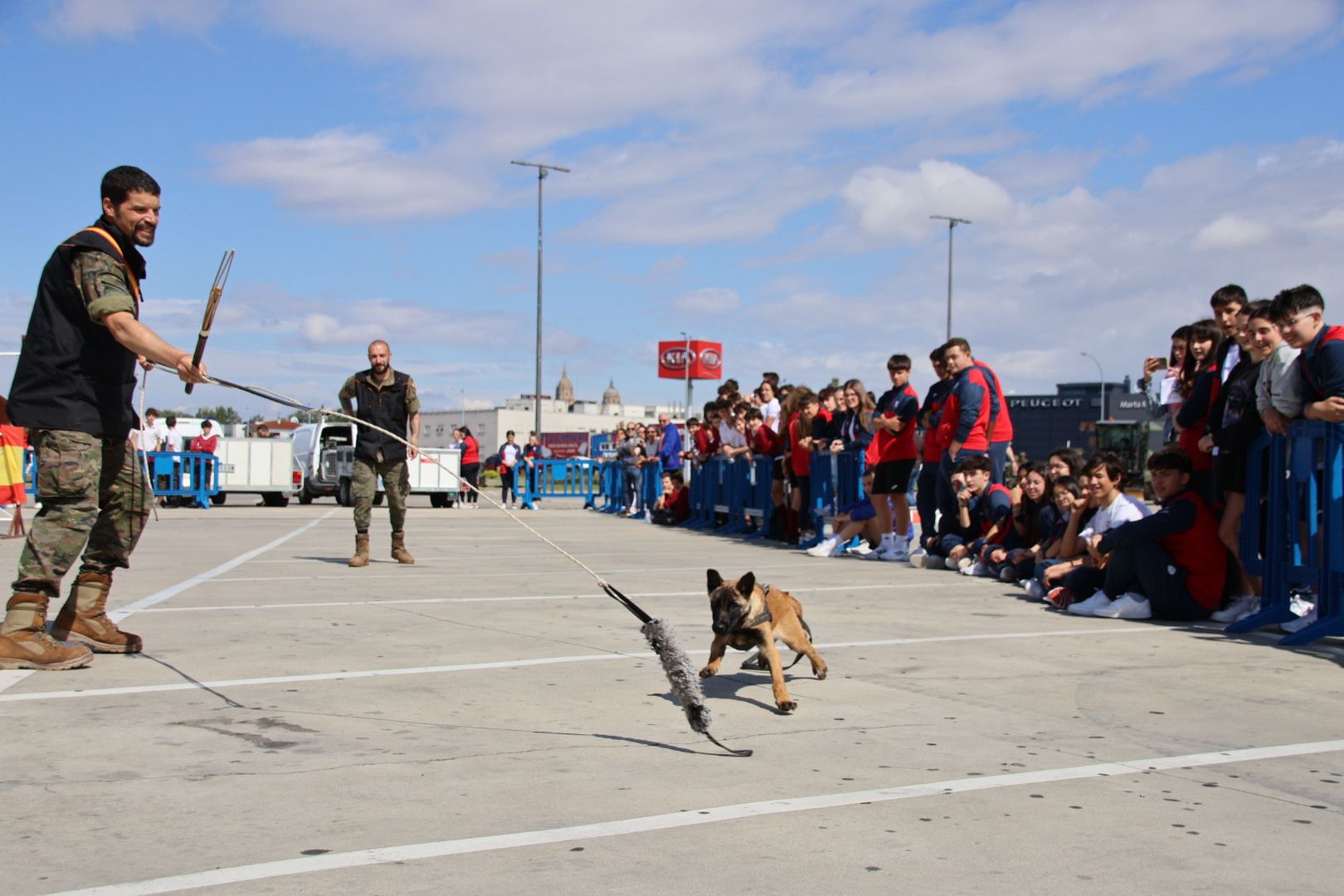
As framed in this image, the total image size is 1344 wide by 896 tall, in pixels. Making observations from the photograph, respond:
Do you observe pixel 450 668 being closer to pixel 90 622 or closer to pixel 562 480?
pixel 90 622

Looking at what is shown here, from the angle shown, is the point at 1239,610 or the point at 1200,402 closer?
the point at 1239,610

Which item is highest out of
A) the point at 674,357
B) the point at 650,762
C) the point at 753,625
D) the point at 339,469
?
the point at 674,357

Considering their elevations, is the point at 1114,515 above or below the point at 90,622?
above

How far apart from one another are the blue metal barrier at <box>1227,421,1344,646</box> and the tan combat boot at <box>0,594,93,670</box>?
6.32m

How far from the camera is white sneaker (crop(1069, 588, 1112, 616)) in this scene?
8.41 m

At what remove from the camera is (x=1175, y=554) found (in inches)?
321

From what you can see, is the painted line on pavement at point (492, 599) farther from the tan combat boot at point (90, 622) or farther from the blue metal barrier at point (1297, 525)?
the blue metal barrier at point (1297, 525)

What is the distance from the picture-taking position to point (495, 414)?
137000mm

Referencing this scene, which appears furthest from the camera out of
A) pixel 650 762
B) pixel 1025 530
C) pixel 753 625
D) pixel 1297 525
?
pixel 1025 530

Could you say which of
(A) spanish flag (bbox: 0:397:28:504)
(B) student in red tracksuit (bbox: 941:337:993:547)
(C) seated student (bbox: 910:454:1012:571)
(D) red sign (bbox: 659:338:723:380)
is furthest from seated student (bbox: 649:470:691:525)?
(D) red sign (bbox: 659:338:723:380)

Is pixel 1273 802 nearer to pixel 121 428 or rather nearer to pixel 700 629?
pixel 700 629

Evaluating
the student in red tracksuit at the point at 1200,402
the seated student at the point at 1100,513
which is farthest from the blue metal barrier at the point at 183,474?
the student in red tracksuit at the point at 1200,402

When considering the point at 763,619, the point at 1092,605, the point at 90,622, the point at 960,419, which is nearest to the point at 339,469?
the point at 960,419

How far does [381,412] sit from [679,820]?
949cm
